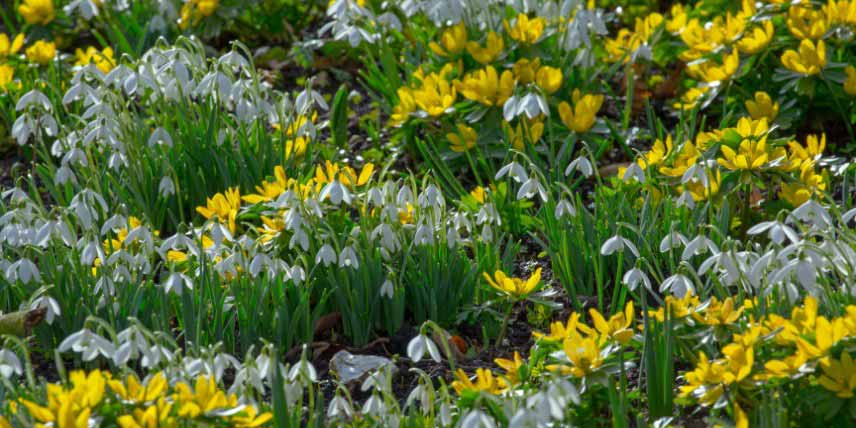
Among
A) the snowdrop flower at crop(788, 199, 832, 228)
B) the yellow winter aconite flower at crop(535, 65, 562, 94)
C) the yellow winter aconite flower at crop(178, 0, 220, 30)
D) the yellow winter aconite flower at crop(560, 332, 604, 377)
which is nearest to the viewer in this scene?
the yellow winter aconite flower at crop(560, 332, 604, 377)

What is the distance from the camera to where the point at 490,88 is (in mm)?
3613

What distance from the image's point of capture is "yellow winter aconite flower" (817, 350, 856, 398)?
2.15 metres

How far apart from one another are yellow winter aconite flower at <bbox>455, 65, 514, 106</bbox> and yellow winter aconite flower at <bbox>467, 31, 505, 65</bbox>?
0.24 m

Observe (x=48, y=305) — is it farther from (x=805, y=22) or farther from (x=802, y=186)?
(x=805, y=22)

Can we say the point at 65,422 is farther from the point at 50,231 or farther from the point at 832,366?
the point at 832,366

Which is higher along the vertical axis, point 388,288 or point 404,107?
point 404,107

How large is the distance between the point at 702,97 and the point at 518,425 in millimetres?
2176

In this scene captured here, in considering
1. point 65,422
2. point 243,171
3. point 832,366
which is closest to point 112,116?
point 243,171

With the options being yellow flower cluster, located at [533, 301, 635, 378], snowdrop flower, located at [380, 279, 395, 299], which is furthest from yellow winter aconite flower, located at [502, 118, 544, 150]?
yellow flower cluster, located at [533, 301, 635, 378]

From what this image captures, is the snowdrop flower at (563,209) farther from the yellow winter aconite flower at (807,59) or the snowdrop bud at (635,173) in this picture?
the yellow winter aconite flower at (807,59)

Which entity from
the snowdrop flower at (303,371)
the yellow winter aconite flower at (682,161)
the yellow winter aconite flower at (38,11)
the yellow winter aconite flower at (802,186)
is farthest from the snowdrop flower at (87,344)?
the yellow winter aconite flower at (38,11)

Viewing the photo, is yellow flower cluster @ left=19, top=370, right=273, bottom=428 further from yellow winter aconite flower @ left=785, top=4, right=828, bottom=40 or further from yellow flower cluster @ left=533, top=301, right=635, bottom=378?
yellow winter aconite flower @ left=785, top=4, right=828, bottom=40

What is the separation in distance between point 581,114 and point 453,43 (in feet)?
1.91

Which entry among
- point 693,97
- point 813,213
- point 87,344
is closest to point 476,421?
point 87,344
